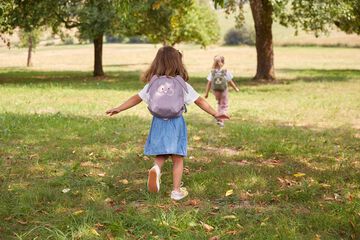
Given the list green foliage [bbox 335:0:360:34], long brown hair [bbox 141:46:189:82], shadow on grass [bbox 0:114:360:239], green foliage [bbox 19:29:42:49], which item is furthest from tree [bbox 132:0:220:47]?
long brown hair [bbox 141:46:189:82]

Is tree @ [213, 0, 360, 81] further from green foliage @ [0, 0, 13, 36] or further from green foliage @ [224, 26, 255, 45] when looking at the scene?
green foliage @ [224, 26, 255, 45]

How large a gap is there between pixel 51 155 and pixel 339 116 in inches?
334

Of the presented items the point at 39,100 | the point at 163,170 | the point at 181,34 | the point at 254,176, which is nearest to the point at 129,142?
the point at 163,170

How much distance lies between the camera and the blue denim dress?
6.19 metres

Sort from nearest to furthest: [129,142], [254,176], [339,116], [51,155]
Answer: [254,176], [51,155], [129,142], [339,116]

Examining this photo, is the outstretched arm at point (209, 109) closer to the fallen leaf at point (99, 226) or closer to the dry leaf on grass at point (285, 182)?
the dry leaf on grass at point (285, 182)

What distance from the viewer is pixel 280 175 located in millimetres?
7266

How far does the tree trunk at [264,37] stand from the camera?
26.6 meters

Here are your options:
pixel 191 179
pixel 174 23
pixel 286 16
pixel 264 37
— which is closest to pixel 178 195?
pixel 191 179

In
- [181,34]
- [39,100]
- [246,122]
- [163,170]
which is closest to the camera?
[163,170]

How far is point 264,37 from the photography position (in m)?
26.9

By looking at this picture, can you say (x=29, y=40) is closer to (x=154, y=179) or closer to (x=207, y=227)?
(x=154, y=179)

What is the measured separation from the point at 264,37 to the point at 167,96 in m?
21.7

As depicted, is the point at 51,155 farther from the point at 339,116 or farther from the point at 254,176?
the point at 339,116
